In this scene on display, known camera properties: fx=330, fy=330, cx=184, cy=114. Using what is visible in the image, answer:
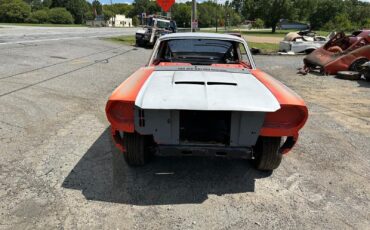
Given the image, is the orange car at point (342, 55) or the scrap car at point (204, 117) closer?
the scrap car at point (204, 117)

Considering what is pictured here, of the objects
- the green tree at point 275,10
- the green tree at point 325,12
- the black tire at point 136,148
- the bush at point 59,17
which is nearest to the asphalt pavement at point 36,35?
the black tire at point 136,148

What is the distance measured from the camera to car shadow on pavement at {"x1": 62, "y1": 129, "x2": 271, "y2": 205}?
3207mm

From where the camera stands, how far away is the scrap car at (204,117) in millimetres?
2986

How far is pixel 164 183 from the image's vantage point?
3.46m

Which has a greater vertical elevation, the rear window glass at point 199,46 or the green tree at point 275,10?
the green tree at point 275,10

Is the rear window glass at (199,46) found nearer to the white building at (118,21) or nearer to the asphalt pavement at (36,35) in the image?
the asphalt pavement at (36,35)

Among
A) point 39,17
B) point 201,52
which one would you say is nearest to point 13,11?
point 39,17

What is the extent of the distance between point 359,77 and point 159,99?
33.0 feet

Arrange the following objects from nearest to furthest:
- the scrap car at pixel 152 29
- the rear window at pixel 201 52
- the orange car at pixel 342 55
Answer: the rear window at pixel 201 52 → the orange car at pixel 342 55 → the scrap car at pixel 152 29

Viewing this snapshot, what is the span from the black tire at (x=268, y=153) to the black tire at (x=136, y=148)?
3.95ft

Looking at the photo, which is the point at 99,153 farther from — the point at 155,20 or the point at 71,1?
the point at 71,1

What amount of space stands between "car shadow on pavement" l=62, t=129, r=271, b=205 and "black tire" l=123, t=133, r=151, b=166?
0.15 m

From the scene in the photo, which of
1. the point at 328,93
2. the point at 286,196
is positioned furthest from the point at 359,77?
the point at 286,196

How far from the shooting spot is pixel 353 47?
12.4 m
